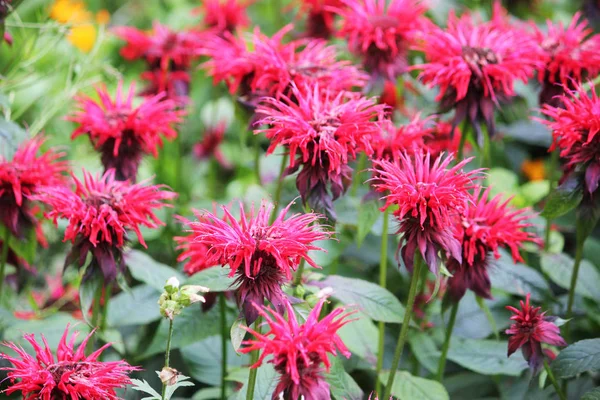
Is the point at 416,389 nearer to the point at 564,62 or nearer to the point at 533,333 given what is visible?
the point at 533,333

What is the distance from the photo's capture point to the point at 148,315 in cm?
158

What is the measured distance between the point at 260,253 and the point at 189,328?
49 centimetres

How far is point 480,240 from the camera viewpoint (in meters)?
1.23

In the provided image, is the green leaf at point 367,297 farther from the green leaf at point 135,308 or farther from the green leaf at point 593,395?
the green leaf at point 135,308

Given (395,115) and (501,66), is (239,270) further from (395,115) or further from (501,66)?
(395,115)

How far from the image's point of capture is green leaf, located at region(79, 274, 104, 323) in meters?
1.21

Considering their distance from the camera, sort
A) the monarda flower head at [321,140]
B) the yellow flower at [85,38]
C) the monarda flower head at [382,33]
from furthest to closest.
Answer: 1. the yellow flower at [85,38]
2. the monarda flower head at [382,33]
3. the monarda flower head at [321,140]

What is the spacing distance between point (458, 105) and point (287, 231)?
0.57 meters

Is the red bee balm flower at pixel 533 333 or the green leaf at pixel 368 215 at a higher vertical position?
the green leaf at pixel 368 215

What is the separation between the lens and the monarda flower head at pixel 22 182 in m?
1.33

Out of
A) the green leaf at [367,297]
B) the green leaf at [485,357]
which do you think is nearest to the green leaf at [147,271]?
the green leaf at [367,297]

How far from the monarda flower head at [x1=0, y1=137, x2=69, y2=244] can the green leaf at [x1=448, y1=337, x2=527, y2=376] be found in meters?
0.91

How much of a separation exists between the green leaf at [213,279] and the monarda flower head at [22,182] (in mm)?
383

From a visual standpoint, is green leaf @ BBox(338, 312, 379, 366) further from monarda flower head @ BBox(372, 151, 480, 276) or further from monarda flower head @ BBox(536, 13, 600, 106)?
monarda flower head @ BBox(536, 13, 600, 106)
